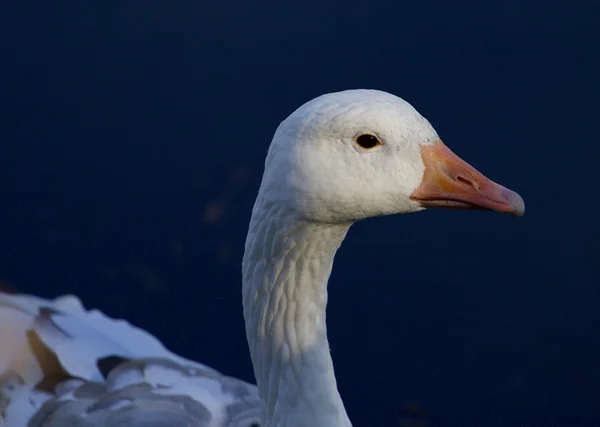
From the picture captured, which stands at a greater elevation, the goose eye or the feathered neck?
the goose eye

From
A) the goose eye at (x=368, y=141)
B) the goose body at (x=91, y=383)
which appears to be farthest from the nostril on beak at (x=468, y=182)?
the goose body at (x=91, y=383)

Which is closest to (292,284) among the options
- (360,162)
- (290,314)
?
(290,314)

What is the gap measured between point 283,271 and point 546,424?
2.00m

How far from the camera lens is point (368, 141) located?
1814mm

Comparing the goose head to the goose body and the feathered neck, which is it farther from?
the goose body

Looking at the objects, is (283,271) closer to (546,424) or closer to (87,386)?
(87,386)

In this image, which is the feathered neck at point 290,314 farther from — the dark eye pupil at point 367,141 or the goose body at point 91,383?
the goose body at point 91,383

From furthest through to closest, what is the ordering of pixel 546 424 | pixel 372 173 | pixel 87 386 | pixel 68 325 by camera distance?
1. pixel 546 424
2. pixel 68 325
3. pixel 87 386
4. pixel 372 173

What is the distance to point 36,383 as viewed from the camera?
281cm

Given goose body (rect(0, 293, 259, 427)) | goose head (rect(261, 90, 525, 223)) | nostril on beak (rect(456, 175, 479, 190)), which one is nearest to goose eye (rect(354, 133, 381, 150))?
goose head (rect(261, 90, 525, 223))

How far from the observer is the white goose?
182 centimetres

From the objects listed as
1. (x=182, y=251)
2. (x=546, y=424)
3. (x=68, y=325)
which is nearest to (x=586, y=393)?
(x=546, y=424)

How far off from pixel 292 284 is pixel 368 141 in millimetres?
395

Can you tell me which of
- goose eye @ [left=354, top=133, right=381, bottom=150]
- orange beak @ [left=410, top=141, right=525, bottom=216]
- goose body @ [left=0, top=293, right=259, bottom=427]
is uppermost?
goose eye @ [left=354, top=133, right=381, bottom=150]
